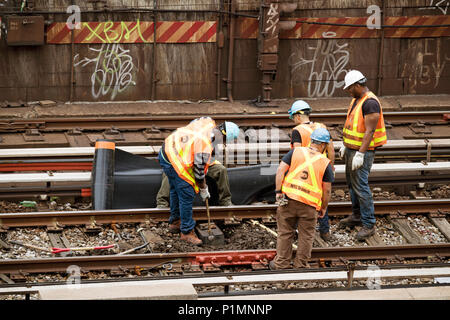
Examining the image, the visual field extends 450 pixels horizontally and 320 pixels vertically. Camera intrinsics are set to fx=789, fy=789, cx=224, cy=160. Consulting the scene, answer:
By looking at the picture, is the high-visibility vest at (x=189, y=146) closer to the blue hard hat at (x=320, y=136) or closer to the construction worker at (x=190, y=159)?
the construction worker at (x=190, y=159)

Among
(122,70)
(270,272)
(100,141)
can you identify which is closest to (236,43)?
(122,70)

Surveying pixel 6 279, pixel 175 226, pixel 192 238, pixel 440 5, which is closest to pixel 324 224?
pixel 192 238

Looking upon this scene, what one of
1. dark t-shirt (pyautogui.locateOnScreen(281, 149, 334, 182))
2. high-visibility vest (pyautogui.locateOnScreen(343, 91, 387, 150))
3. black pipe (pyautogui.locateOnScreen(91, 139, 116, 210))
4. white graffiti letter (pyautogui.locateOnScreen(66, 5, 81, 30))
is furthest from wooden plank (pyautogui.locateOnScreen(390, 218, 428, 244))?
white graffiti letter (pyautogui.locateOnScreen(66, 5, 81, 30))

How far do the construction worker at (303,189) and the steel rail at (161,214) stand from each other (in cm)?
160

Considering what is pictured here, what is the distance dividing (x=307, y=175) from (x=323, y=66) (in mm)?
7910

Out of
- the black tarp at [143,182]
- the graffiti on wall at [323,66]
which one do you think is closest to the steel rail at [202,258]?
the black tarp at [143,182]

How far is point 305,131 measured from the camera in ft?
30.4

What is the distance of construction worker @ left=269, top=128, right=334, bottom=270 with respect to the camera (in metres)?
8.43

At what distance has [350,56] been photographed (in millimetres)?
16078

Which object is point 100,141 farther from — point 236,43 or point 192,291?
point 236,43

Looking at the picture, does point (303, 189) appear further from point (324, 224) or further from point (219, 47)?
point (219, 47)

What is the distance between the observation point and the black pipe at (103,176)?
10.4m

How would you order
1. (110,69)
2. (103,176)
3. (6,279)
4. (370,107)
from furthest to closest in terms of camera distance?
(110,69) < (103,176) < (370,107) < (6,279)
